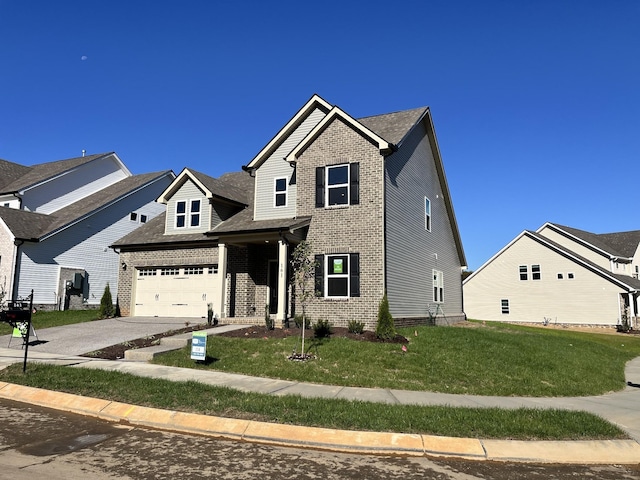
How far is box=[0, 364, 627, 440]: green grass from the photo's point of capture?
6312mm

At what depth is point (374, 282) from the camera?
51.5 ft

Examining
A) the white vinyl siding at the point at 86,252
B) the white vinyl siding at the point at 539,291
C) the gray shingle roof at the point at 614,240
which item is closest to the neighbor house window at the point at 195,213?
the white vinyl siding at the point at 86,252

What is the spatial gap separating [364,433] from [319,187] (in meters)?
12.1

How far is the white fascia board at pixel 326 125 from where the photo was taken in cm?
1617

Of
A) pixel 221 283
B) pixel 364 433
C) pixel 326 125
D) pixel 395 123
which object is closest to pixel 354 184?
pixel 326 125

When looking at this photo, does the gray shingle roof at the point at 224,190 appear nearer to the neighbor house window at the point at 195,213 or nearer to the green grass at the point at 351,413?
the neighbor house window at the point at 195,213

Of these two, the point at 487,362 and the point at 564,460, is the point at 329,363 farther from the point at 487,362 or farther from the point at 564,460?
the point at 564,460

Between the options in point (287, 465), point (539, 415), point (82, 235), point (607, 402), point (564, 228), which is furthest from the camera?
point (564, 228)

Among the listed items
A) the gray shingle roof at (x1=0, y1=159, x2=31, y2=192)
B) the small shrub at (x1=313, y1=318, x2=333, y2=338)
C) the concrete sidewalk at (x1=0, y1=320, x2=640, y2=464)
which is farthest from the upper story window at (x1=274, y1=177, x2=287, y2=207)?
the gray shingle roof at (x1=0, y1=159, x2=31, y2=192)

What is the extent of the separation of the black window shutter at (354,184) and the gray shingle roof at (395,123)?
1752mm

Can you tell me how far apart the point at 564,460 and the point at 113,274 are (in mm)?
27404

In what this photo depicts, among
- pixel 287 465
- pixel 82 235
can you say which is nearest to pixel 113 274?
pixel 82 235

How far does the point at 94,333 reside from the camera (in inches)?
625

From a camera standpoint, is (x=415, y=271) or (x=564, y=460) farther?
(x=415, y=271)
